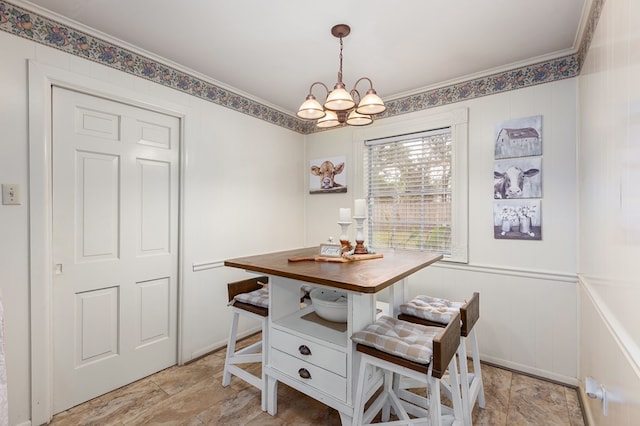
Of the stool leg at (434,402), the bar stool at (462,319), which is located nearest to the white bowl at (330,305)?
the bar stool at (462,319)

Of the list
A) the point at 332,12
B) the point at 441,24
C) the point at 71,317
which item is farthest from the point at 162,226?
the point at 441,24

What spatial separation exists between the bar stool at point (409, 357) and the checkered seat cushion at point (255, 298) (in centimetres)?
72

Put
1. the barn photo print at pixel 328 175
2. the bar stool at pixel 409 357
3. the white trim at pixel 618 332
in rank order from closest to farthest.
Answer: the white trim at pixel 618 332, the bar stool at pixel 409 357, the barn photo print at pixel 328 175

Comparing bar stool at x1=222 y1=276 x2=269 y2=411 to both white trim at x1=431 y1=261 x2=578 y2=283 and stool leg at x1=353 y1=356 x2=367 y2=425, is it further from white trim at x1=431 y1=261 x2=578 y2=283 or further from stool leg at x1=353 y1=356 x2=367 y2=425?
white trim at x1=431 y1=261 x2=578 y2=283

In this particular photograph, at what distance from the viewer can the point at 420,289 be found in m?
2.89

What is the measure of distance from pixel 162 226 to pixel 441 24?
2.53 metres

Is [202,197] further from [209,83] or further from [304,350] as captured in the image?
[304,350]

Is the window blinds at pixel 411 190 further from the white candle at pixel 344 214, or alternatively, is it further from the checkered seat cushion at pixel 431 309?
the white candle at pixel 344 214

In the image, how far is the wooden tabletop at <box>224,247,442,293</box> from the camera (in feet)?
4.38

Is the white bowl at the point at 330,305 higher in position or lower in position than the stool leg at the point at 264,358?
higher

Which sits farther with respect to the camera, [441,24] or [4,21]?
[441,24]

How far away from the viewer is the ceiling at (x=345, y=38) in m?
1.77

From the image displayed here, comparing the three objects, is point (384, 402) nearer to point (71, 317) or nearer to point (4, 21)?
point (71, 317)

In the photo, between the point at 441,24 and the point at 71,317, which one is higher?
the point at 441,24
